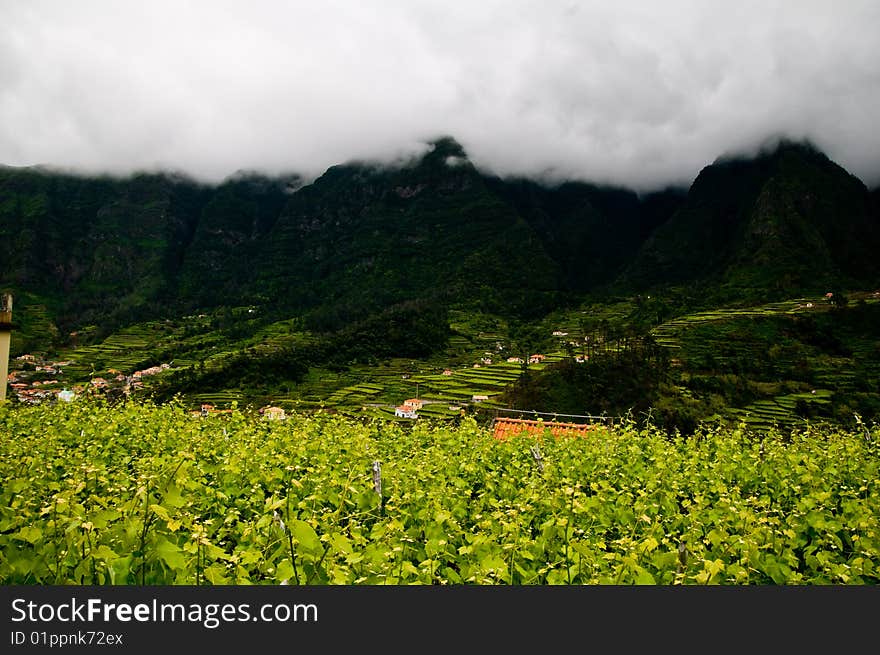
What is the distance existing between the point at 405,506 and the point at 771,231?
132 meters

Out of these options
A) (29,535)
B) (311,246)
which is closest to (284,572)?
(29,535)

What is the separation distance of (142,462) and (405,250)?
150282 mm

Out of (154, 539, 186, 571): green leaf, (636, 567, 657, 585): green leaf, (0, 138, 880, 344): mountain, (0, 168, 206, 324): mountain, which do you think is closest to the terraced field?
(0, 138, 880, 344): mountain

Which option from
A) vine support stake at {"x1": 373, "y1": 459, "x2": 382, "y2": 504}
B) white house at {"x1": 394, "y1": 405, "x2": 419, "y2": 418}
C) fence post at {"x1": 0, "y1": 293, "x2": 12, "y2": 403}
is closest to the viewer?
vine support stake at {"x1": 373, "y1": 459, "x2": 382, "y2": 504}

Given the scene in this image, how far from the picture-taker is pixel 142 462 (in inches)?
190

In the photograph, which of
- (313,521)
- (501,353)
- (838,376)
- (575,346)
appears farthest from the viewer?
(501,353)

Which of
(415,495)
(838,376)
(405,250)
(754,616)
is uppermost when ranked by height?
(405,250)

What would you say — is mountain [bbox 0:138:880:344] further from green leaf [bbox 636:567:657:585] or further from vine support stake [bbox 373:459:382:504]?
green leaf [bbox 636:567:657:585]

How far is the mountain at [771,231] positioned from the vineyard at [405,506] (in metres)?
93.6

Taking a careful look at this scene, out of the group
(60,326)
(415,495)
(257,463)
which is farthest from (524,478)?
(60,326)

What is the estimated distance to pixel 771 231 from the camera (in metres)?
112

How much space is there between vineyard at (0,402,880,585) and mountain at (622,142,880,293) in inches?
3684

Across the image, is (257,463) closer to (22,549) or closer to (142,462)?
(142,462)

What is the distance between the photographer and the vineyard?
9.09ft
